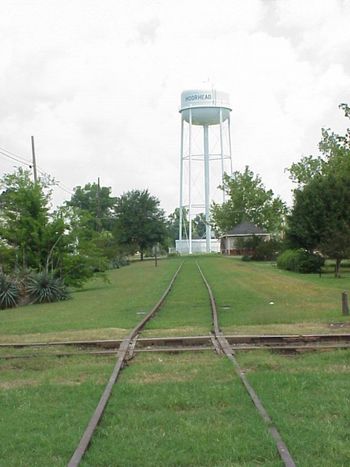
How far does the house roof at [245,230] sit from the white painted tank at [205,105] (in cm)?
1518

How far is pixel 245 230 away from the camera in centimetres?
9025

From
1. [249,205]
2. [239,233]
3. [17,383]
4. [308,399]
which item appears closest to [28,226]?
[17,383]

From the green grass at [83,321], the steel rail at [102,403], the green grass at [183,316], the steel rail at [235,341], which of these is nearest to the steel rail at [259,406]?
the steel rail at [235,341]

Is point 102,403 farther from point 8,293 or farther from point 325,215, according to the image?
point 325,215

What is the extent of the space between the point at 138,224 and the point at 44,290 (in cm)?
5888

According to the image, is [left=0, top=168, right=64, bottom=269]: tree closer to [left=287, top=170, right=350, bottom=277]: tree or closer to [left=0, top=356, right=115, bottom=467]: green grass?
[left=287, top=170, right=350, bottom=277]: tree

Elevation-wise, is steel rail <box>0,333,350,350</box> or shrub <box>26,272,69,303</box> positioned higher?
shrub <box>26,272,69,303</box>

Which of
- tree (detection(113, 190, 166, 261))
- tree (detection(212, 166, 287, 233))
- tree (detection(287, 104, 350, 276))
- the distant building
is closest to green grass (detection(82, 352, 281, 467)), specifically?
tree (detection(287, 104, 350, 276))

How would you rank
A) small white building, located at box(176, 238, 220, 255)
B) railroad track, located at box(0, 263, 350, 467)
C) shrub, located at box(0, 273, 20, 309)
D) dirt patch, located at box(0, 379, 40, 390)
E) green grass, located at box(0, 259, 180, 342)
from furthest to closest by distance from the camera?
small white building, located at box(176, 238, 220, 255), shrub, located at box(0, 273, 20, 309), green grass, located at box(0, 259, 180, 342), railroad track, located at box(0, 263, 350, 467), dirt patch, located at box(0, 379, 40, 390)

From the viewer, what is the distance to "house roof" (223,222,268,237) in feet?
293

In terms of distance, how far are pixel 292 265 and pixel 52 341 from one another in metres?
34.5

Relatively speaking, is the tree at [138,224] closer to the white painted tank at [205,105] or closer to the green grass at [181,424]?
the white painted tank at [205,105]

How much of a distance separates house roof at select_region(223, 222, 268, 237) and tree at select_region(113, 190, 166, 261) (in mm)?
9520

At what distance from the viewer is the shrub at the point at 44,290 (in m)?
A: 28.5
